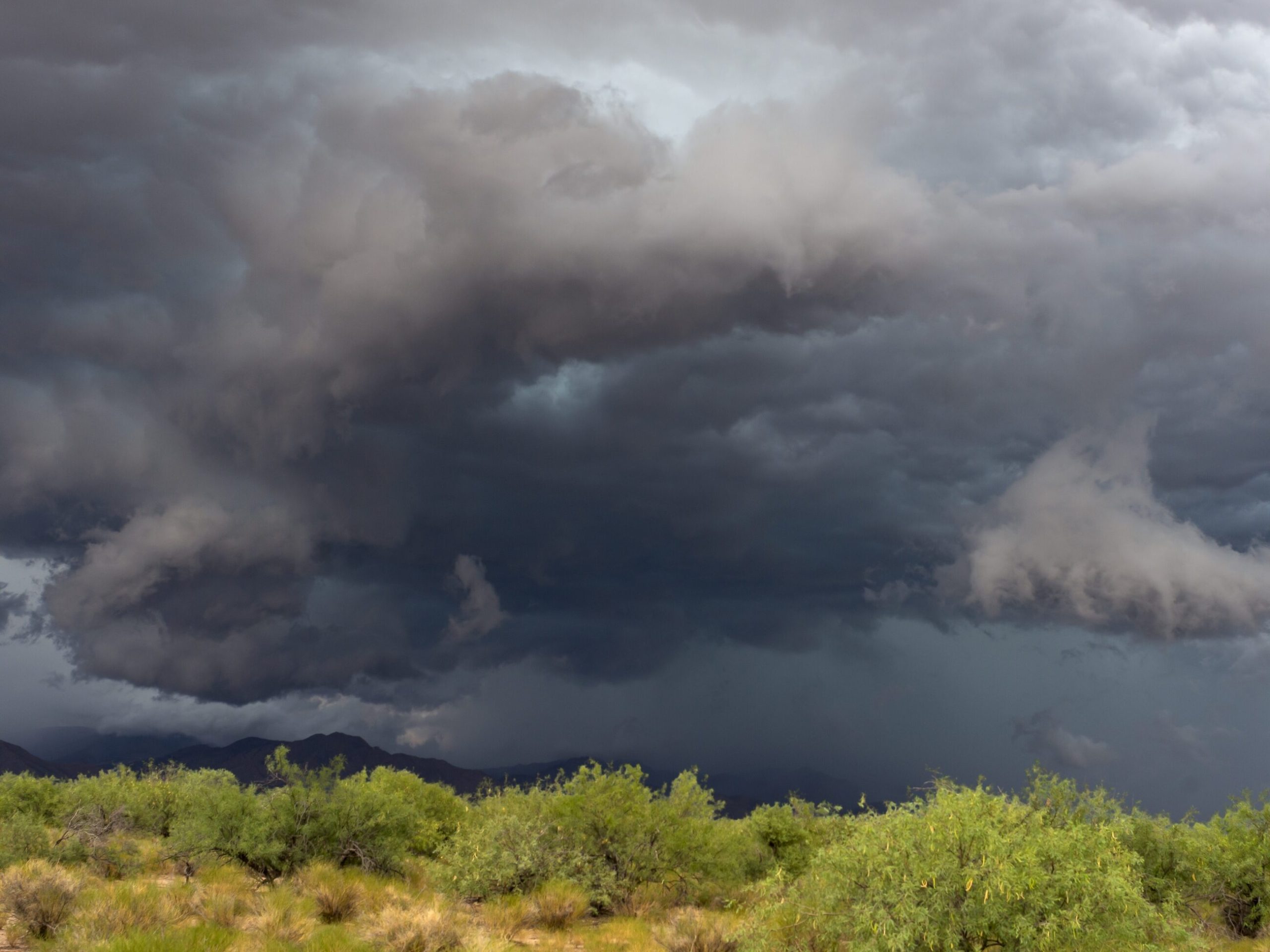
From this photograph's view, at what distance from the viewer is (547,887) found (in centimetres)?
2734

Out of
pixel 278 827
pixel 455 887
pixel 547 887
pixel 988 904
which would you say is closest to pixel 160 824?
pixel 278 827

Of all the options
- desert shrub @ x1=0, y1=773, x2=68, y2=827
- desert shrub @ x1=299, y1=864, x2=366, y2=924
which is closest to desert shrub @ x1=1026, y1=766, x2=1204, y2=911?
desert shrub @ x1=299, y1=864, x2=366, y2=924

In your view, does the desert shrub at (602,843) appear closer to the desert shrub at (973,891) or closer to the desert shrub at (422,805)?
the desert shrub at (422,805)

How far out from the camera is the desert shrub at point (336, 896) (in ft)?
76.5

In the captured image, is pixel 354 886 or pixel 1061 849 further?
pixel 354 886

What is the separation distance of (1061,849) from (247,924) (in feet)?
61.8

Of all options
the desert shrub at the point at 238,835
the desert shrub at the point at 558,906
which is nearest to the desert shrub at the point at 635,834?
the desert shrub at the point at 558,906

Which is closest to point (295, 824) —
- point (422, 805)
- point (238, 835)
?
point (238, 835)

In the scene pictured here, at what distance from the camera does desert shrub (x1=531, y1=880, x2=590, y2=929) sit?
26.0 m

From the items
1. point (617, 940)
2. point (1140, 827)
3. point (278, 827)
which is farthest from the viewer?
point (1140, 827)

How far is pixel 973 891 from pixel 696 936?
8.92 meters

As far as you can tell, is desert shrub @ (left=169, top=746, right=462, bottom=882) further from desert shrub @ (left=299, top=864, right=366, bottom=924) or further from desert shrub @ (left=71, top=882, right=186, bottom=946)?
desert shrub @ (left=71, top=882, right=186, bottom=946)

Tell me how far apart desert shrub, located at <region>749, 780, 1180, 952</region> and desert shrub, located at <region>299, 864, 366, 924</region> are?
1255cm

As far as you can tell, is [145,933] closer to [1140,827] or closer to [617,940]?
[617,940]
